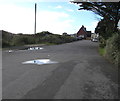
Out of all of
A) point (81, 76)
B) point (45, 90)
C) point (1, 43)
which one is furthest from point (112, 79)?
point (1, 43)

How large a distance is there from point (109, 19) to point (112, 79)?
66.5ft

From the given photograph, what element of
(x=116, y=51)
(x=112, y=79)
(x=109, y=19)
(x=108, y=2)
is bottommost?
(x=112, y=79)

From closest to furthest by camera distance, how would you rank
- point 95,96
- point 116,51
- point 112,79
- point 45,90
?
point 95,96 → point 45,90 → point 112,79 → point 116,51

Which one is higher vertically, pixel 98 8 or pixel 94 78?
pixel 98 8

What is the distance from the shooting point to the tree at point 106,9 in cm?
2458

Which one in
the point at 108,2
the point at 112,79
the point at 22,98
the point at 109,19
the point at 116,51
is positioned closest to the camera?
the point at 22,98

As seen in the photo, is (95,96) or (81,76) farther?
(81,76)

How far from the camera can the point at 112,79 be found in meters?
7.93

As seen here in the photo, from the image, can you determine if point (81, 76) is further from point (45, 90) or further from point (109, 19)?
point (109, 19)

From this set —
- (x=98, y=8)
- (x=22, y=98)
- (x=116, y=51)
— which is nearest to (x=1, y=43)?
(x=98, y=8)

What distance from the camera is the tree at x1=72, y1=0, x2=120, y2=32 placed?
80.6 ft

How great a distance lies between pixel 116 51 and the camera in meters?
11.6

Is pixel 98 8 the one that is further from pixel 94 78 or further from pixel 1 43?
pixel 94 78

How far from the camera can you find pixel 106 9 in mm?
25688
